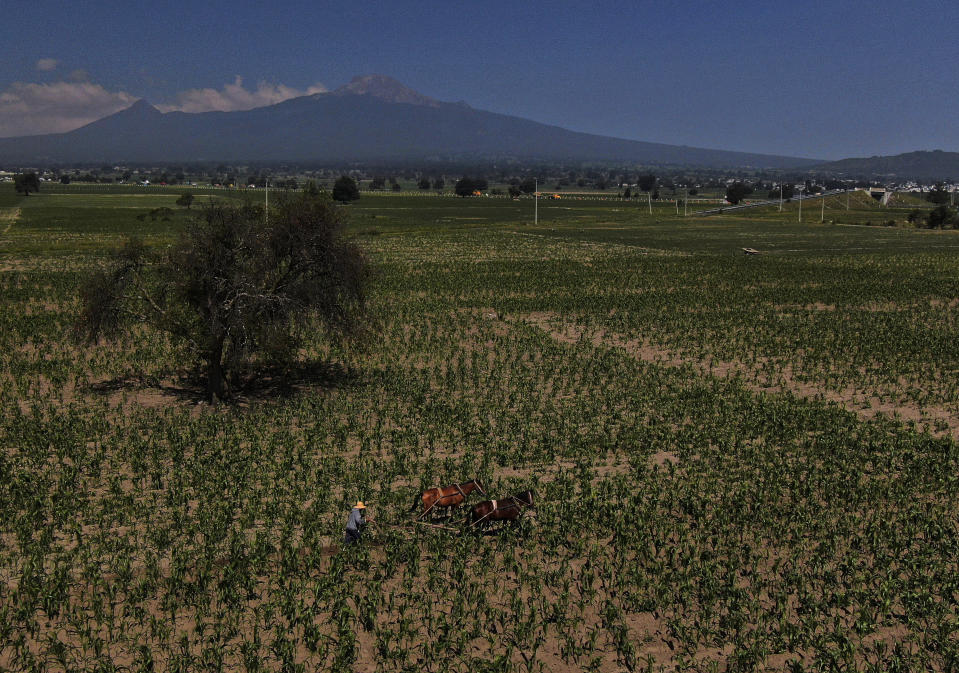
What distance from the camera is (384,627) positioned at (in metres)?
10.7

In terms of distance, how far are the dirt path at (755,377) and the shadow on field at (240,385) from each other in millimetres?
10604

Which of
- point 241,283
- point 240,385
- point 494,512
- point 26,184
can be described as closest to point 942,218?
point 240,385

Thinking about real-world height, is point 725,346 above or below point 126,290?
below

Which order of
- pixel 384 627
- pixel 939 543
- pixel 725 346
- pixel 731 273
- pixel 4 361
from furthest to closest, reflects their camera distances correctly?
1. pixel 731 273
2. pixel 725 346
3. pixel 4 361
4. pixel 939 543
5. pixel 384 627

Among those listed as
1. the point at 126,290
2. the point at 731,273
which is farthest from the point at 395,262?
the point at 126,290

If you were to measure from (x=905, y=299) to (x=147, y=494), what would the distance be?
40735 mm

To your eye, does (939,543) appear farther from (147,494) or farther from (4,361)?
(4,361)

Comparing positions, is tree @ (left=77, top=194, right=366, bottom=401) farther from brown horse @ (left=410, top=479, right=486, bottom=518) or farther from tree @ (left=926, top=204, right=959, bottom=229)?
tree @ (left=926, top=204, right=959, bottom=229)

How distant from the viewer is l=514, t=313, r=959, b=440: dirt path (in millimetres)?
20875

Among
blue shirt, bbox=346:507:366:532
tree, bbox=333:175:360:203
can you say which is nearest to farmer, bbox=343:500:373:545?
blue shirt, bbox=346:507:366:532

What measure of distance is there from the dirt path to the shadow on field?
10.6 metres

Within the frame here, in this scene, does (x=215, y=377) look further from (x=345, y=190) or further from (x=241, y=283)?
(x=345, y=190)

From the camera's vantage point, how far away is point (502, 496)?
15039 millimetres

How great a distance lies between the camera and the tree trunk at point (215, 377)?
2066 centimetres
